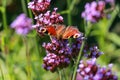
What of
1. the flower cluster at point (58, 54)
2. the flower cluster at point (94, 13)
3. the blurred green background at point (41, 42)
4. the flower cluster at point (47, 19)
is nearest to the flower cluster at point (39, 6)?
the flower cluster at point (47, 19)

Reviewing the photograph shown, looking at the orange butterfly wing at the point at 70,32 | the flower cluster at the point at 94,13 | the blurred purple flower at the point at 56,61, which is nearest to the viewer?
the flower cluster at the point at 94,13

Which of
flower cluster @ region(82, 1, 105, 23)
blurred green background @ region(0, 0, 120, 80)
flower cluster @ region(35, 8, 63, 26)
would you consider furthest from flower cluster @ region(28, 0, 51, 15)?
blurred green background @ region(0, 0, 120, 80)

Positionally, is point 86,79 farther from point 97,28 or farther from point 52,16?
point 97,28

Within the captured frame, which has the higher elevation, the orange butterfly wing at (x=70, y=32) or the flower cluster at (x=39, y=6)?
the flower cluster at (x=39, y=6)

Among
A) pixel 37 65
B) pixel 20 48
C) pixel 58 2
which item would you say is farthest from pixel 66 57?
pixel 58 2

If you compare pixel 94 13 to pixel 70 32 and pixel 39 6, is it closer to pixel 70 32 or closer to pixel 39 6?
pixel 70 32

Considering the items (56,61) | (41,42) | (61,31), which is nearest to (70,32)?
(61,31)

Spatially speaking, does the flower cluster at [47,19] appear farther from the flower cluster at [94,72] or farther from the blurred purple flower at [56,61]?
the flower cluster at [94,72]
